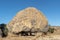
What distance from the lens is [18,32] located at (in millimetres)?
31266

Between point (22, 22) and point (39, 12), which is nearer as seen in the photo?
point (22, 22)

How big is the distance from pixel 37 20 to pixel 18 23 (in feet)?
9.36

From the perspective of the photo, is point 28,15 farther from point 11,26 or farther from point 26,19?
point 11,26

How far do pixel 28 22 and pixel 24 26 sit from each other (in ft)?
2.83

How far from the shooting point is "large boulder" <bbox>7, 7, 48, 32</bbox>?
30984 millimetres

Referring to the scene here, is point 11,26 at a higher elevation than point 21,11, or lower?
lower

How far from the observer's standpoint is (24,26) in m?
30.8

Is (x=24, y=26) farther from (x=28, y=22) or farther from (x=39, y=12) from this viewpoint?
(x=39, y=12)

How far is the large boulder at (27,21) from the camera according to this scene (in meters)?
31.0

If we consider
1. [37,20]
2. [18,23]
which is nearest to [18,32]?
[18,23]

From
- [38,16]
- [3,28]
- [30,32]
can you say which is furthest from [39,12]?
[3,28]

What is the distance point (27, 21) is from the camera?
102ft

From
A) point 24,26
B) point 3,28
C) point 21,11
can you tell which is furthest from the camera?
point 21,11

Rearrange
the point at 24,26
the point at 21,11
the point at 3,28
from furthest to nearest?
the point at 21,11
the point at 24,26
the point at 3,28
